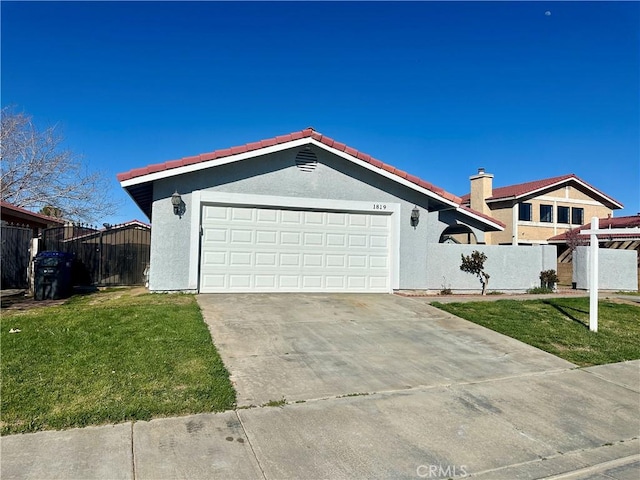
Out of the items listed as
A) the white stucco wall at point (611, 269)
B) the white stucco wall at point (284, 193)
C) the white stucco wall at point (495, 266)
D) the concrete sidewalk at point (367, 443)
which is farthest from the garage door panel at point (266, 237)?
the white stucco wall at point (611, 269)

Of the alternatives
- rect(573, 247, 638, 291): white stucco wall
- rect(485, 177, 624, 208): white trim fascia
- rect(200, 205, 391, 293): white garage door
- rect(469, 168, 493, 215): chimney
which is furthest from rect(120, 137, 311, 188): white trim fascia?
rect(469, 168, 493, 215): chimney

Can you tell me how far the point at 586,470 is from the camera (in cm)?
357

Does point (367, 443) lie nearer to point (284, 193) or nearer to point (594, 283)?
point (594, 283)

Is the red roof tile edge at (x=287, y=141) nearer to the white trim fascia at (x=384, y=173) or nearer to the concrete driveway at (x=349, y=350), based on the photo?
the white trim fascia at (x=384, y=173)

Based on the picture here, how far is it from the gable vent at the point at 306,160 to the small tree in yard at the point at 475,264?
5354 mm

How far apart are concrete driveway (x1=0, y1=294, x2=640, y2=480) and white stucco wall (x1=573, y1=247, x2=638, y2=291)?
11.6 meters

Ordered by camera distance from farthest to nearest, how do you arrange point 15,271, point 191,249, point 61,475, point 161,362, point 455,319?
point 15,271 → point 191,249 → point 455,319 → point 161,362 → point 61,475

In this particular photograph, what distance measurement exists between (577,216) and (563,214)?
1309mm

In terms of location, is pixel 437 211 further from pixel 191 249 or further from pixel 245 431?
pixel 245 431

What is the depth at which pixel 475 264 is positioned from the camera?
42.5ft

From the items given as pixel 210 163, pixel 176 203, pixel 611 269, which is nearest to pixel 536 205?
pixel 611 269

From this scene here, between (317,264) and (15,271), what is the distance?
896 cm

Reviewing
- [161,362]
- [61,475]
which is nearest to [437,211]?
[161,362]

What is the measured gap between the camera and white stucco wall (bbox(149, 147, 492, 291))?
10.3 meters
